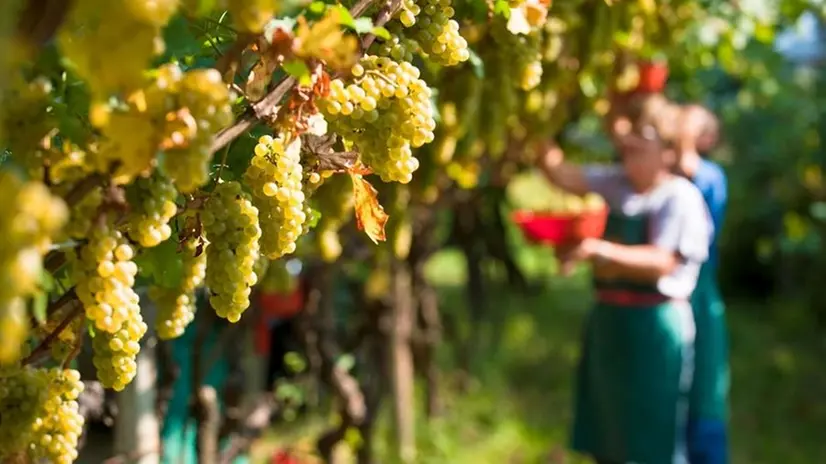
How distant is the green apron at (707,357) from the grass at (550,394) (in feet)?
2.13

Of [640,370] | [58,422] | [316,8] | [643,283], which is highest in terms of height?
[316,8]

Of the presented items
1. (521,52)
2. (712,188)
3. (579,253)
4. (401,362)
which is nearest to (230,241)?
(521,52)

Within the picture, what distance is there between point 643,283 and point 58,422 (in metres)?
1.58

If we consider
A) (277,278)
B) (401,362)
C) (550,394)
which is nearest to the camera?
(277,278)

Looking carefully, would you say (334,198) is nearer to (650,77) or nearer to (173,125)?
(173,125)

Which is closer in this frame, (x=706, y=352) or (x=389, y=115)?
(x=389, y=115)

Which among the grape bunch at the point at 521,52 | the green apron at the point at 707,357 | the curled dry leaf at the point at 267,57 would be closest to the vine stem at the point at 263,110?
the curled dry leaf at the point at 267,57

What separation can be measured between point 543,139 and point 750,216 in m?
2.78

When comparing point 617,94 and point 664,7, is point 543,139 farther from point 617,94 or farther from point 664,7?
point 664,7

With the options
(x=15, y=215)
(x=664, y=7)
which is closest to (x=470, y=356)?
(x=664, y=7)

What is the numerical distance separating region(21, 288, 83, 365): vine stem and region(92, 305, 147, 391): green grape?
3 centimetres

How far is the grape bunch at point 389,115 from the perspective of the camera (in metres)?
0.70

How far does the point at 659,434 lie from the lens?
7.01ft

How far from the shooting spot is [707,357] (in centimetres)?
221
